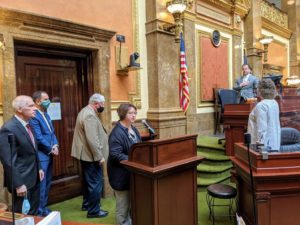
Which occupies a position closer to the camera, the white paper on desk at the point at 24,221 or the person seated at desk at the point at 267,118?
the white paper on desk at the point at 24,221

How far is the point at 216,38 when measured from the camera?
6.23 metres

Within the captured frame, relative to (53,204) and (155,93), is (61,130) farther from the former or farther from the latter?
(155,93)

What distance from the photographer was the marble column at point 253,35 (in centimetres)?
709

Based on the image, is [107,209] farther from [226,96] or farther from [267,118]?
[226,96]

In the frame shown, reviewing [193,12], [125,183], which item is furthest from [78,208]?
[193,12]

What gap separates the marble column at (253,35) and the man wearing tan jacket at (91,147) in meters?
5.51

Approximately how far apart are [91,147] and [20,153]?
89 centimetres

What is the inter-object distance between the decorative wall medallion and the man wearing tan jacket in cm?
393

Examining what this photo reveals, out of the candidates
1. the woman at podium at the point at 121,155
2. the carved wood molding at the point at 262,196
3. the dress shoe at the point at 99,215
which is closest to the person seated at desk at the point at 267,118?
the carved wood molding at the point at 262,196

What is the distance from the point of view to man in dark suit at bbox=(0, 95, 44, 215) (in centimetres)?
211

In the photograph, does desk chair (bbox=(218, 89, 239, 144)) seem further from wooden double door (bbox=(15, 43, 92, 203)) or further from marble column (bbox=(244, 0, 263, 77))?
wooden double door (bbox=(15, 43, 92, 203))

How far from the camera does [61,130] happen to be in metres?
3.72

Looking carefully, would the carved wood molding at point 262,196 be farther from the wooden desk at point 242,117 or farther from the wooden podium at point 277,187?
the wooden desk at point 242,117

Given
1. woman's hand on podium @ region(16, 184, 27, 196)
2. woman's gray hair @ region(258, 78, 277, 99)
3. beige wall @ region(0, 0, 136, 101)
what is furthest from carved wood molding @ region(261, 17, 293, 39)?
woman's hand on podium @ region(16, 184, 27, 196)
